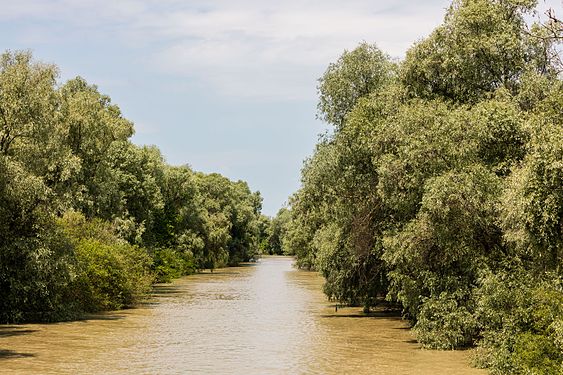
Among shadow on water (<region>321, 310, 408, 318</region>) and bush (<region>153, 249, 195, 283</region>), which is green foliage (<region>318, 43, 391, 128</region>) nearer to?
shadow on water (<region>321, 310, 408, 318</region>)

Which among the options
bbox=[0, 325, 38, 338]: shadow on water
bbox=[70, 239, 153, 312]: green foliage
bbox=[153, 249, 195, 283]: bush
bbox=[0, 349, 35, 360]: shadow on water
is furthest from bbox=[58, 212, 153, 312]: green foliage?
bbox=[153, 249, 195, 283]: bush

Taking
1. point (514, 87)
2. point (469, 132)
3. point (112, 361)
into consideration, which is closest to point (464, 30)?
point (514, 87)

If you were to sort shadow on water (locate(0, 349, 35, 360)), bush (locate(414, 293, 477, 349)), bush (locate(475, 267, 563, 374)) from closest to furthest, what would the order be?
bush (locate(475, 267, 563, 374)), shadow on water (locate(0, 349, 35, 360)), bush (locate(414, 293, 477, 349))

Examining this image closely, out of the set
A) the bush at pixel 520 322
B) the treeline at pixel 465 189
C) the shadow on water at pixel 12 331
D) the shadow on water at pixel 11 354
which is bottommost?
the shadow on water at pixel 11 354

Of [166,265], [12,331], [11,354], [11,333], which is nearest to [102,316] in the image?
[12,331]

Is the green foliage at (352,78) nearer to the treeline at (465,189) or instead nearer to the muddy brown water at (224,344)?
the treeline at (465,189)

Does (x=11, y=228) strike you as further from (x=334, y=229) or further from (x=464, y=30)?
(x=464, y=30)

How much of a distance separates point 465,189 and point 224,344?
11.9 metres

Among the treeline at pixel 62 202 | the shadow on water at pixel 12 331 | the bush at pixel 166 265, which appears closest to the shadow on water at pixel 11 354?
the shadow on water at pixel 12 331

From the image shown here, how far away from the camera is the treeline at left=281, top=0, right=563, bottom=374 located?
20.1 m

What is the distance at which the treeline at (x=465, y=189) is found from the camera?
66.0 feet

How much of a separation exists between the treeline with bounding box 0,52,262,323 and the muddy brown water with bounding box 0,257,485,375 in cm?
186

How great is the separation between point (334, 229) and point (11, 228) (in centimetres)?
1711

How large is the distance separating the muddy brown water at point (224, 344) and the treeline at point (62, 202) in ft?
6.10
